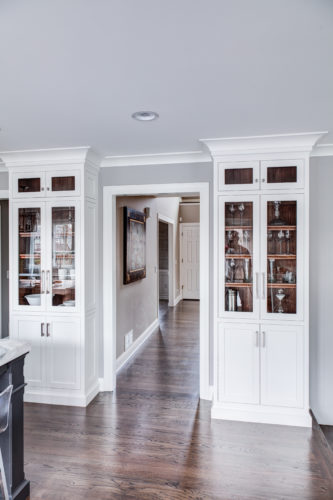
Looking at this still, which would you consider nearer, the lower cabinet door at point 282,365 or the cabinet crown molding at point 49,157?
the lower cabinet door at point 282,365

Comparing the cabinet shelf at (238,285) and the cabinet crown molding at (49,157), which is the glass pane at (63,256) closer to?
the cabinet crown molding at (49,157)

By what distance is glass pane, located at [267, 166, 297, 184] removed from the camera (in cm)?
308

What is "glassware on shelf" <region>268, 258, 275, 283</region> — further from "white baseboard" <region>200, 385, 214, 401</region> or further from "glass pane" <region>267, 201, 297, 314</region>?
"white baseboard" <region>200, 385, 214, 401</region>

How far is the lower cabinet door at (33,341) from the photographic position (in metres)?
3.52

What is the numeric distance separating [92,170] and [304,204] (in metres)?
2.10

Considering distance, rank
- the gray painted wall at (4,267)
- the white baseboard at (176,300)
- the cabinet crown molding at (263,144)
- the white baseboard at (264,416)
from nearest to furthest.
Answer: the cabinet crown molding at (263,144) → the white baseboard at (264,416) → the gray painted wall at (4,267) → the white baseboard at (176,300)

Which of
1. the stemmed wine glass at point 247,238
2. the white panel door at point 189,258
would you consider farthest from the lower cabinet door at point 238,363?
the white panel door at point 189,258

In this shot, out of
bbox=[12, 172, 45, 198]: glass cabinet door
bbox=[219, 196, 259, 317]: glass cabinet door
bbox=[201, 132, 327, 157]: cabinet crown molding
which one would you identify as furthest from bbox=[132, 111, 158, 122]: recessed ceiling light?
bbox=[12, 172, 45, 198]: glass cabinet door

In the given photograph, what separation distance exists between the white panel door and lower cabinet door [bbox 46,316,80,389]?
6.55m

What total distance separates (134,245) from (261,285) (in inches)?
91.5

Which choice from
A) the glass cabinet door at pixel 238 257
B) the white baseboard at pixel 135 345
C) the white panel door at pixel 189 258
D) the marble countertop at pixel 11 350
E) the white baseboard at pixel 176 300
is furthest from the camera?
the white panel door at pixel 189 258

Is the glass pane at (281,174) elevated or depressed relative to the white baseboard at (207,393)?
elevated

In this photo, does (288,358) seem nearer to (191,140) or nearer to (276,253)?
(276,253)

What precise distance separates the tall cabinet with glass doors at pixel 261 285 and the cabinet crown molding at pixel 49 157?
1.21 metres
